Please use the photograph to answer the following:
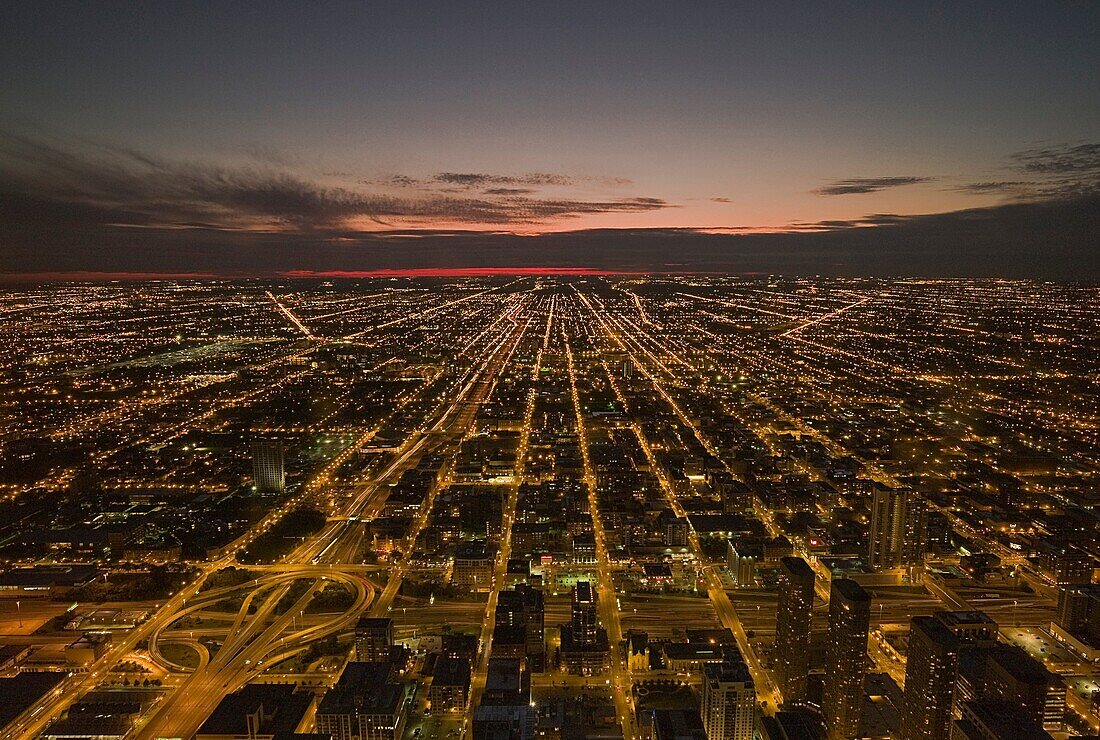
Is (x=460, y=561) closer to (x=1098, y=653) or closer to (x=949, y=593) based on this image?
(x=949, y=593)

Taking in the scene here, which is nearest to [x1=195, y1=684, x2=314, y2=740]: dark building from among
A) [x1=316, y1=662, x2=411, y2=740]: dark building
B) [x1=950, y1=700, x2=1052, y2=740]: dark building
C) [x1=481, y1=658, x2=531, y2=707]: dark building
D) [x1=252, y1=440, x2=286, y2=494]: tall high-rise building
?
[x1=316, y1=662, x2=411, y2=740]: dark building

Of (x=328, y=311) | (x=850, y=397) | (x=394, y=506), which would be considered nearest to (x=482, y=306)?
(x=328, y=311)

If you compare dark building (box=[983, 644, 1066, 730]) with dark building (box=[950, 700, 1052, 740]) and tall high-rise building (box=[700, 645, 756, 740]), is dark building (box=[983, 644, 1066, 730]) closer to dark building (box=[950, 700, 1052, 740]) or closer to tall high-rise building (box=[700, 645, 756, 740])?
dark building (box=[950, 700, 1052, 740])

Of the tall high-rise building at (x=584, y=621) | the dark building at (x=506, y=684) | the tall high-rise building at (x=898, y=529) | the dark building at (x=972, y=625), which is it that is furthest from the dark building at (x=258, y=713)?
the tall high-rise building at (x=898, y=529)

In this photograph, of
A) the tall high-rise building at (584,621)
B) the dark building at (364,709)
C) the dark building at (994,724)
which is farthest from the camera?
the tall high-rise building at (584,621)

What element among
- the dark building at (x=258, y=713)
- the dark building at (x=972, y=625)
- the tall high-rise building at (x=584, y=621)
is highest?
the dark building at (x=972, y=625)

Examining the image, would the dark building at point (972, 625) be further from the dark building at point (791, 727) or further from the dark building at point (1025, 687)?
the dark building at point (791, 727)
